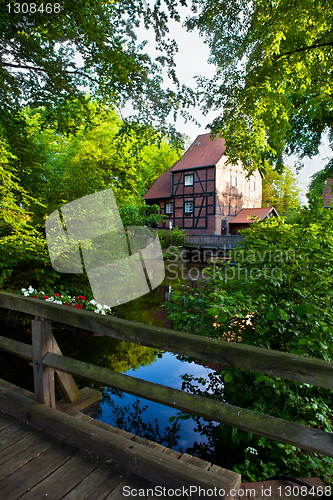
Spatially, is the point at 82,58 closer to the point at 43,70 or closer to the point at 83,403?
the point at 43,70

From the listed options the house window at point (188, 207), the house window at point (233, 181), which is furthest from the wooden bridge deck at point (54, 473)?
the house window at point (233, 181)

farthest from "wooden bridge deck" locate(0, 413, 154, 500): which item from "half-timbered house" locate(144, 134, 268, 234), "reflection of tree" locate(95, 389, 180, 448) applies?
"half-timbered house" locate(144, 134, 268, 234)

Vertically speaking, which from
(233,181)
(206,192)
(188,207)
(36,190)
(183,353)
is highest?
(233,181)

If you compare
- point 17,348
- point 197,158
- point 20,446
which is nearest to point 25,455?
point 20,446

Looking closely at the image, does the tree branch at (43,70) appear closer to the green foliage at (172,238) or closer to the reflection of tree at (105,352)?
the reflection of tree at (105,352)

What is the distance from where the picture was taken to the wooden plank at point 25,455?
1.45 metres

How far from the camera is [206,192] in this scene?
78.5ft

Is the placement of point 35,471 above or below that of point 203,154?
below

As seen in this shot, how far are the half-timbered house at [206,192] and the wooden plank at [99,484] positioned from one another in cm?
2228

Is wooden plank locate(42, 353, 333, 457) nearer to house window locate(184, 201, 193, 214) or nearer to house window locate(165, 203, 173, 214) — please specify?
house window locate(184, 201, 193, 214)

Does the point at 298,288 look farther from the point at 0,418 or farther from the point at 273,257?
the point at 0,418

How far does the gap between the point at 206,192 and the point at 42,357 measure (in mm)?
23097

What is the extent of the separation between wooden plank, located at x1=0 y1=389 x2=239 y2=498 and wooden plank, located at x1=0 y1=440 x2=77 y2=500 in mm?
72

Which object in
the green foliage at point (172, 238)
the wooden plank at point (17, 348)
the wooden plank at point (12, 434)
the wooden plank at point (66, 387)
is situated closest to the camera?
the wooden plank at point (12, 434)
